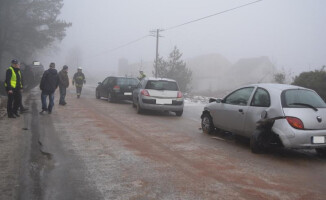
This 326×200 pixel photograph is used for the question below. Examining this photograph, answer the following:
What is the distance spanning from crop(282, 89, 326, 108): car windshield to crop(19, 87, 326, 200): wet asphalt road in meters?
1.08

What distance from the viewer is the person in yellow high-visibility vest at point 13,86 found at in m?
9.92

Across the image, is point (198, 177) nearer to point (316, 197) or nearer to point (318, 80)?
point (316, 197)

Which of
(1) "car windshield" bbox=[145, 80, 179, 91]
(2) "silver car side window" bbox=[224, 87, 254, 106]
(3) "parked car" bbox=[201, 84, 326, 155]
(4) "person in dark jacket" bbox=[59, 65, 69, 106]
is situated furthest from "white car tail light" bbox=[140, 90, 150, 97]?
(3) "parked car" bbox=[201, 84, 326, 155]

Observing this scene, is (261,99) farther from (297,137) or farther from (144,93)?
(144,93)

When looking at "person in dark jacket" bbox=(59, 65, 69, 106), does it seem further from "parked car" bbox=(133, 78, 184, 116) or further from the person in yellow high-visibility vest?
the person in yellow high-visibility vest

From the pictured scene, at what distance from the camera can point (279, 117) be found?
6.54 meters

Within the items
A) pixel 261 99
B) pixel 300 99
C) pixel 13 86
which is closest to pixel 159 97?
pixel 13 86

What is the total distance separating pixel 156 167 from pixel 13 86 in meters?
6.44

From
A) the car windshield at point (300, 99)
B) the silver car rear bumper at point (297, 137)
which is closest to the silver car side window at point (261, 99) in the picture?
the car windshield at point (300, 99)

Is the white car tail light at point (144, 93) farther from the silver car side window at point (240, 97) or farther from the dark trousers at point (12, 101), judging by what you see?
the silver car side window at point (240, 97)

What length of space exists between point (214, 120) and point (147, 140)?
1975 millimetres

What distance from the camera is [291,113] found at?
255 inches

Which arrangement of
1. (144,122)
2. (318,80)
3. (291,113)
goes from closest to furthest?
(291,113) → (144,122) → (318,80)

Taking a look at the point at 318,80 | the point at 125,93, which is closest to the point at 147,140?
the point at 125,93
